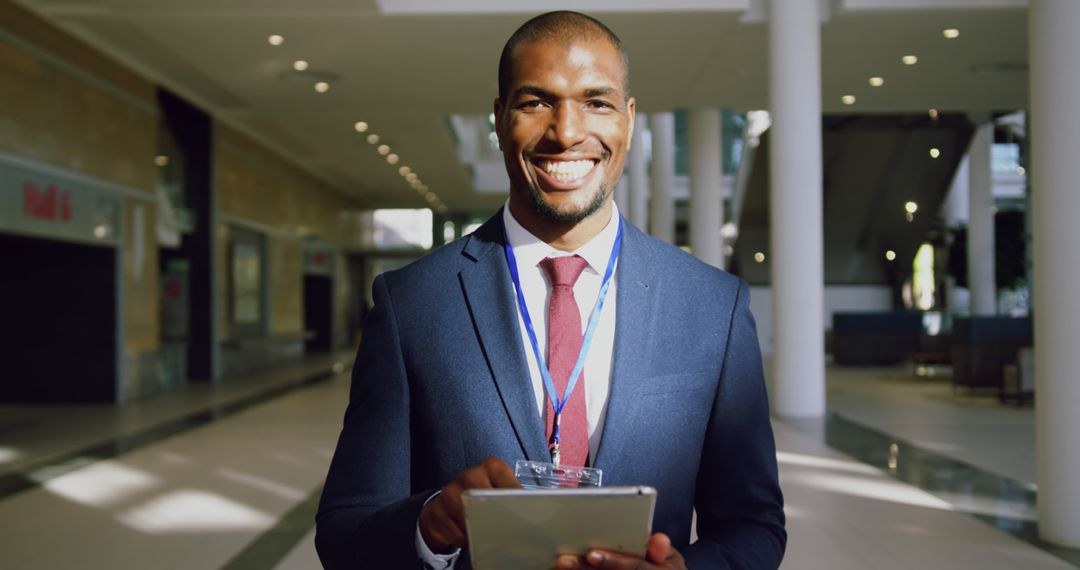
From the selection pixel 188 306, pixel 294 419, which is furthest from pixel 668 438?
pixel 188 306

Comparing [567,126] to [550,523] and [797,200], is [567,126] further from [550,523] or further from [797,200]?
[797,200]

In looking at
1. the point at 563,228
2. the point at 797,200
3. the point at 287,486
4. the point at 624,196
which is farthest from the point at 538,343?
the point at 624,196

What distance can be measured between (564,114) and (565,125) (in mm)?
17

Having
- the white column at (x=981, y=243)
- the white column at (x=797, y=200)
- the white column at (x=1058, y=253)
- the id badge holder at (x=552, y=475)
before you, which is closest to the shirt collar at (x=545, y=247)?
the id badge holder at (x=552, y=475)

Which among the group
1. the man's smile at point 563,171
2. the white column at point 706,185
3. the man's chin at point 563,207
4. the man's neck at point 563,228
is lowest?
the man's neck at point 563,228

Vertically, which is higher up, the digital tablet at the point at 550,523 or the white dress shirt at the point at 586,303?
the white dress shirt at the point at 586,303

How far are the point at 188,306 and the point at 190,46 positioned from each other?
17.4 feet

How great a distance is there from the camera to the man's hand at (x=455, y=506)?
3.49 feet

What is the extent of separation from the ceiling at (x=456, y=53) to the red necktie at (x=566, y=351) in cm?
949

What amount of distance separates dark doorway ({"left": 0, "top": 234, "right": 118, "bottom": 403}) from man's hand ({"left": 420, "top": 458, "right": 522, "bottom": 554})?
491 inches

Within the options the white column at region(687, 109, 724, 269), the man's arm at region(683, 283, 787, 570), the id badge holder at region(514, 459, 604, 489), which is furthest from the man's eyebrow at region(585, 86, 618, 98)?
the white column at region(687, 109, 724, 269)

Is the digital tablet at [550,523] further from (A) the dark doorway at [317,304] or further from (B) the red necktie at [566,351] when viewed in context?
(A) the dark doorway at [317,304]

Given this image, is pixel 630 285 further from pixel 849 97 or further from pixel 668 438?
pixel 849 97

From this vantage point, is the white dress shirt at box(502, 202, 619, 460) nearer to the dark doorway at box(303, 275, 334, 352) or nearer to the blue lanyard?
the blue lanyard
